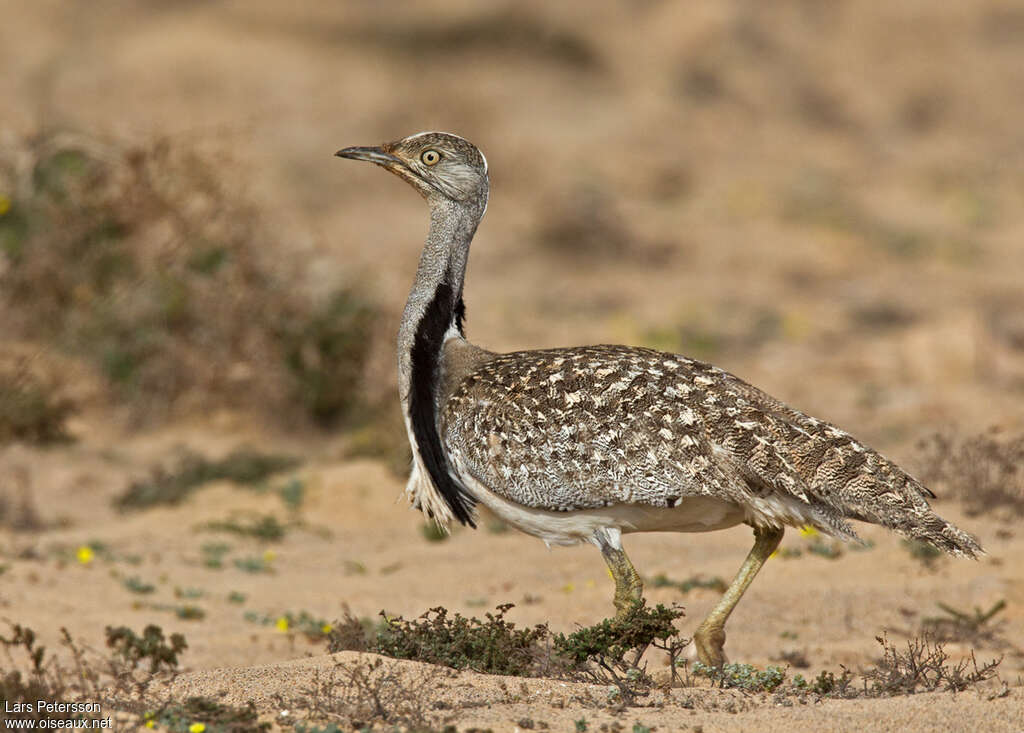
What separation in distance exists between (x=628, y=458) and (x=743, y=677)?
0.85 meters

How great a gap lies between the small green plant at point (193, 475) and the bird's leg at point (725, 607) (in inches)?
182

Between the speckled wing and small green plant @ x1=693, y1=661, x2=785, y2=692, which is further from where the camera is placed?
the speckled wing

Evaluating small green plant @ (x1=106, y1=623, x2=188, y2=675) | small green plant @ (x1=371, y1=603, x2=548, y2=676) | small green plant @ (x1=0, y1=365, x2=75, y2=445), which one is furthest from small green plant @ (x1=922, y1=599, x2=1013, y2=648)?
small green plant @ (x1=0, y1=365, x2=75, y2=445)

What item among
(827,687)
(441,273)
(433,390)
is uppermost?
(441,273)

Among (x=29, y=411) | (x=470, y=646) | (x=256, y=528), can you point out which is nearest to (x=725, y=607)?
(x=470, y=646)

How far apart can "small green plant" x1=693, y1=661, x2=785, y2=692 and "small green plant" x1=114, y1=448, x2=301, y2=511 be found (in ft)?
16.1

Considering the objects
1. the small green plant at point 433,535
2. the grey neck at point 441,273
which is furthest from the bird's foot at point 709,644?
the small green plant at point 433,535

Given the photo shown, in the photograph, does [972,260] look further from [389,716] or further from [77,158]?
[389,716]

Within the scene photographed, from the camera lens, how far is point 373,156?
5.68 meters

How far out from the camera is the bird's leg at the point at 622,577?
4.90 m

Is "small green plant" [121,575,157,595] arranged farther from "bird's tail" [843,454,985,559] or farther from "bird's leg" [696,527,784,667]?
"bird's tail" [843,454,985,559]

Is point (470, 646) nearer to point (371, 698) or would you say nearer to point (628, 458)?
point (371, 698)

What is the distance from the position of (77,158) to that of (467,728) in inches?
267

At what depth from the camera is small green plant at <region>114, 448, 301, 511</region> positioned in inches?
343
